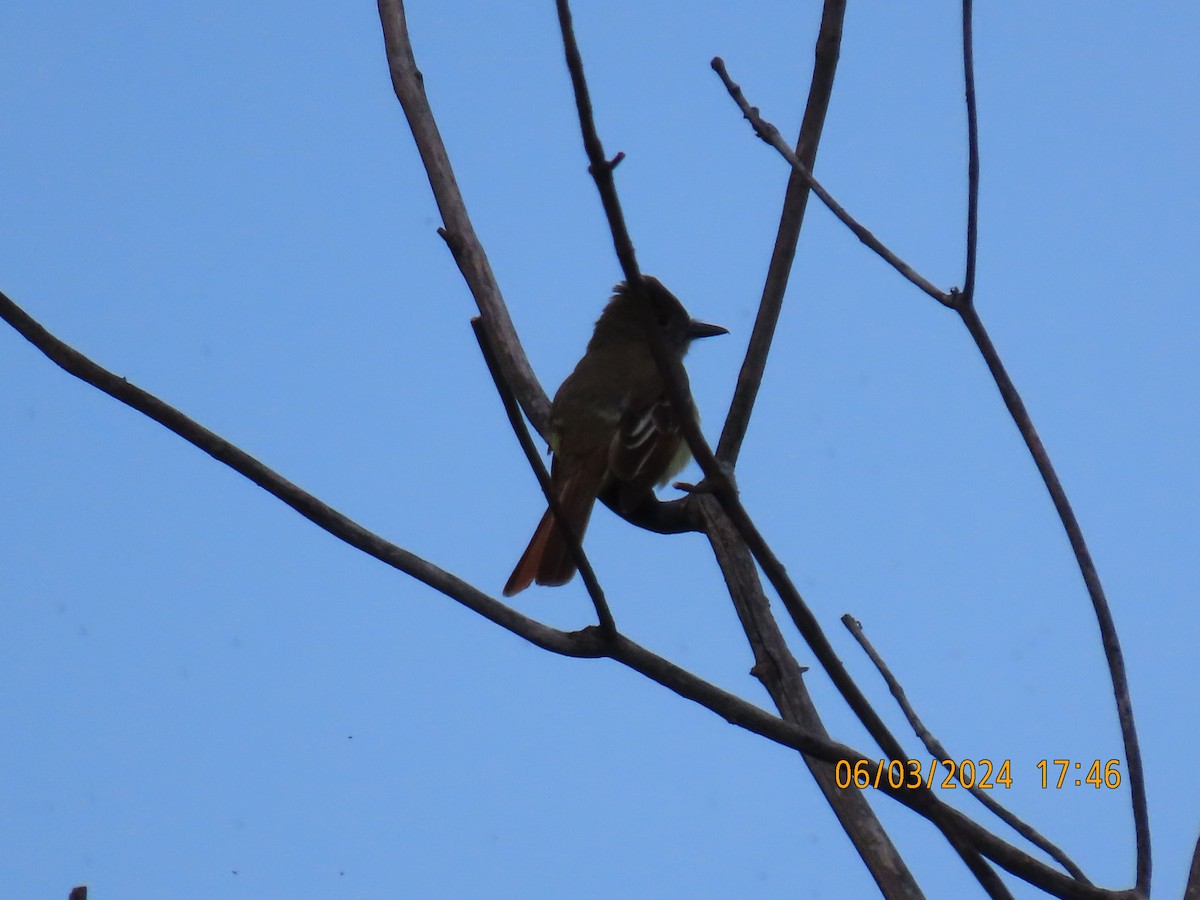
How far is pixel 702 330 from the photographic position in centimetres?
629

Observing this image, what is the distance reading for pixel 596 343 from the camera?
602 centimetres

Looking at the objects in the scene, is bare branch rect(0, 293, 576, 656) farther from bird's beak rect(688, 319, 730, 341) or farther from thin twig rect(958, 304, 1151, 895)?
bird's beak rect(688, 319, 730, 341)

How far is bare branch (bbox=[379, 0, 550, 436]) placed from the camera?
4.09 meters

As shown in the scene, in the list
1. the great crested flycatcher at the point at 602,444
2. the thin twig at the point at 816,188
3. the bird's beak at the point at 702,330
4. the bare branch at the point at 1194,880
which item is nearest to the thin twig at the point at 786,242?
the thin twig at the point at 816,188

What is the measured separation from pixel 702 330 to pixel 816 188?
3.45 meters

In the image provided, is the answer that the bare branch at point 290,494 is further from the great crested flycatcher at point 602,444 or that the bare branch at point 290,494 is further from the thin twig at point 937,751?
the great crested flycatcher at point 602,444

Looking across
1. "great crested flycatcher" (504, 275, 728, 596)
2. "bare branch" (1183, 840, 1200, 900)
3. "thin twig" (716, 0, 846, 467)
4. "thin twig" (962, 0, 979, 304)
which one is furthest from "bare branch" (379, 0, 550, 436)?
"bare branch" (1183, 840, 1200, 900)

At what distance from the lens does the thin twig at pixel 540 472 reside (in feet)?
6.82

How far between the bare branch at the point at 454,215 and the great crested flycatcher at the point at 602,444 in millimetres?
323

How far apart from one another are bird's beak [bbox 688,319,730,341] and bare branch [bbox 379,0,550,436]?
6.40ft

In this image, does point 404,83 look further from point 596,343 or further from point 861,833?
point 861,833

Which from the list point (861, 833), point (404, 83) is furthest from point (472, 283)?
point (861, 833)

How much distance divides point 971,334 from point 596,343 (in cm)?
347

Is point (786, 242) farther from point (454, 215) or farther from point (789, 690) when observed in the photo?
point (454, 215)
